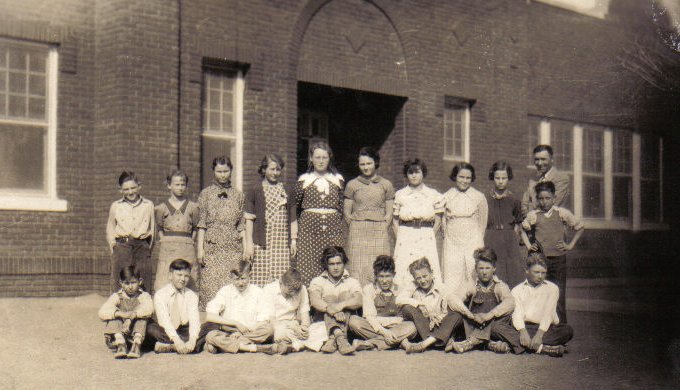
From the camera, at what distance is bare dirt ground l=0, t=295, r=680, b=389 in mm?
5633

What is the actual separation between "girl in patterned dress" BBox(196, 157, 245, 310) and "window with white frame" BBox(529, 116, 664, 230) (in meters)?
8.96

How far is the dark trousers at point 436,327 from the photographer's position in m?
7.04

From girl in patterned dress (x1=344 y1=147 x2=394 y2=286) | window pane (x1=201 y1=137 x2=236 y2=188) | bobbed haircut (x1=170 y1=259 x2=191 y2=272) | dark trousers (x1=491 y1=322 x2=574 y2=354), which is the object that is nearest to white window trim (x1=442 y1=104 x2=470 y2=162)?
window pane (x1=201 y1=137 x2=236 y2=188)

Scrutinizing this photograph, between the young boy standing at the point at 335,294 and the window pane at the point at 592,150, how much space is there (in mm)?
10262

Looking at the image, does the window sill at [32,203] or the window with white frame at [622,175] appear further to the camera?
the window with white frame at [622,175]

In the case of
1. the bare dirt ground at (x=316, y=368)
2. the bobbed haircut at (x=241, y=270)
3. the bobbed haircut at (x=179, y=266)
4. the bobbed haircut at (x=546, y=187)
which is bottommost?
the bare dirt ground at (x=316, y=368)

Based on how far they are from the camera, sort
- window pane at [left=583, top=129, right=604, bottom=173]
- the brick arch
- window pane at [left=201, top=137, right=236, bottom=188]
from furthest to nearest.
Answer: window pane at [left=583, top=129, right=604, bottom=173] < the brick arch < window pane at [left=201, top=137, right=236, bottom=188]

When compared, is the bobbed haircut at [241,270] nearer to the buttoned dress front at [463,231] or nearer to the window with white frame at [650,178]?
the buttoned dress front at [463,231]

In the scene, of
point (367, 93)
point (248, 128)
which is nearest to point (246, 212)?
point (248, 128)

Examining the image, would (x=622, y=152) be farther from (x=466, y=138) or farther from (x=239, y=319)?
(x=239, y=319)

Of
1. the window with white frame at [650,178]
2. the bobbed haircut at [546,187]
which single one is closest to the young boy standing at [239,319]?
the bobbed haircut at [546,187]

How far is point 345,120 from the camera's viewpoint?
42.5ft

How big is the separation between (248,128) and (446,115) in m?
4.29

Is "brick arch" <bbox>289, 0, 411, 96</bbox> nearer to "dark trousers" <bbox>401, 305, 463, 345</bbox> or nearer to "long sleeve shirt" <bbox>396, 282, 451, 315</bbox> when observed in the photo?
"long sleeve shirt" <bbox>396, 282, 451, 315</bbox>
